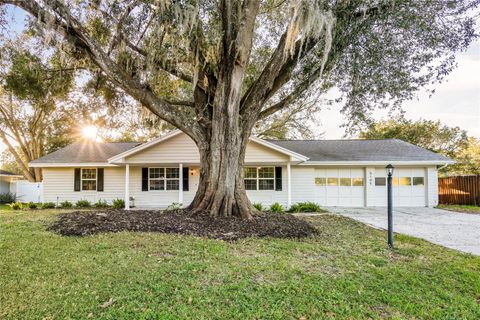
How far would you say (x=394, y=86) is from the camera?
7.99 meters

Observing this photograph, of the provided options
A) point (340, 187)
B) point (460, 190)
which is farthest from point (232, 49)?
point (460, 190)

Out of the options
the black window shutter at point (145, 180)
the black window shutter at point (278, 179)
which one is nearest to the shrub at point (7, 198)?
the black window shutter at point (145, 180)

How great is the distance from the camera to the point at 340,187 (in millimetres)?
13438

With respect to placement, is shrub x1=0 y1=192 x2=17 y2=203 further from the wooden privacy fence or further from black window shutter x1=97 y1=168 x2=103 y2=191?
the wooden privacy fence

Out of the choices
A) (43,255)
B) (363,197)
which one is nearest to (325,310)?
(43,255)

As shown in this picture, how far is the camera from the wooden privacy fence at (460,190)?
1390 centimetres

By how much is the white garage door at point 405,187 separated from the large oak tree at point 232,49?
243 inches

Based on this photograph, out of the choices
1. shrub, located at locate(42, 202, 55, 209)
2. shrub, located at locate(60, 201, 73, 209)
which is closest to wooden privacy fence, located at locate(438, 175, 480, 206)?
shrub, located at locate(60, 201, 73, 209)

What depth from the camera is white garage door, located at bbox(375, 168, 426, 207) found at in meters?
13.2

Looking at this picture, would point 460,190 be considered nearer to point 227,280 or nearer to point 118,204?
point 227,280

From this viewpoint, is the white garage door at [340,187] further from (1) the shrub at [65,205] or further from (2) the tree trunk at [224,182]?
(1) the shrub at [65,205]

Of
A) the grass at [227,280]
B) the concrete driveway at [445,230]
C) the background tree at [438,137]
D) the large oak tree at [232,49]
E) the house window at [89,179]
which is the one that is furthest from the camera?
the background tree at [438,137]

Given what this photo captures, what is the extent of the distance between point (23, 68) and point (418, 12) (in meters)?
10.9

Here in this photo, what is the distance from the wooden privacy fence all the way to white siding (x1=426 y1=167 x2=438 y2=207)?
2745mm
